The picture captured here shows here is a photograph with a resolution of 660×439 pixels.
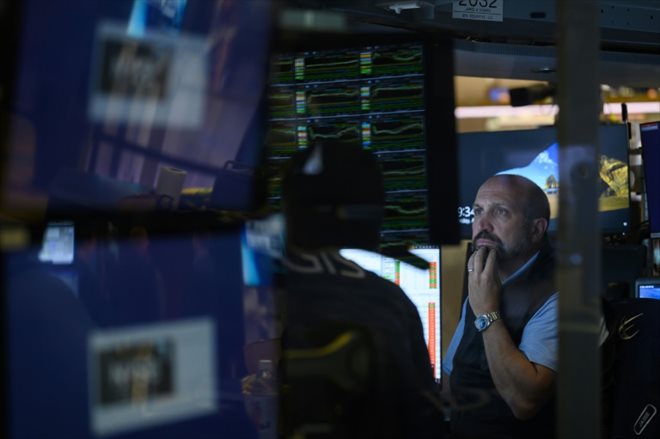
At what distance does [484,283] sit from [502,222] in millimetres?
258

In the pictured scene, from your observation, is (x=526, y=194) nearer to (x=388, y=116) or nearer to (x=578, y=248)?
(x=388, y=116)

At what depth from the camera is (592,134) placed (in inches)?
73.7

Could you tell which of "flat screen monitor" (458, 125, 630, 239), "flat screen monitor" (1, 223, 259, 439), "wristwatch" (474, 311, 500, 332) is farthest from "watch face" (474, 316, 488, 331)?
"flat screen monitor" (1, 223, 259, 439)

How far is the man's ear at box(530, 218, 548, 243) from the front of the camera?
11.2 ft

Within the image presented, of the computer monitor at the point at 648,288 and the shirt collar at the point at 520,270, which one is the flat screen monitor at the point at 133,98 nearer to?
the shirt collar at the point at 520,270

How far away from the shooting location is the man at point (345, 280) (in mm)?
1754

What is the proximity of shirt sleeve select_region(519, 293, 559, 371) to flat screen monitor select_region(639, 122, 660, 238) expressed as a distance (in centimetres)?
113

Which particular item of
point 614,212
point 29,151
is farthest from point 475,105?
point 29,151

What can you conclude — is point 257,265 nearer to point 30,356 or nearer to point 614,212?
point 30,356

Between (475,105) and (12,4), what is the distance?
8.28 m

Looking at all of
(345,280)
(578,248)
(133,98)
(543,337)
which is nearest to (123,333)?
(133,98)

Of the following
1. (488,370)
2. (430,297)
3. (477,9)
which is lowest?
(488,370)

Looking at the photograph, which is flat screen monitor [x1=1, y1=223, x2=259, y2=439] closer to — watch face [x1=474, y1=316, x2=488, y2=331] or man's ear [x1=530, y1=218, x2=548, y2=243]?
watch face [x1=474, y1=316, x2=488, y2=331]

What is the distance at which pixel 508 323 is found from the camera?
10.7 ft
